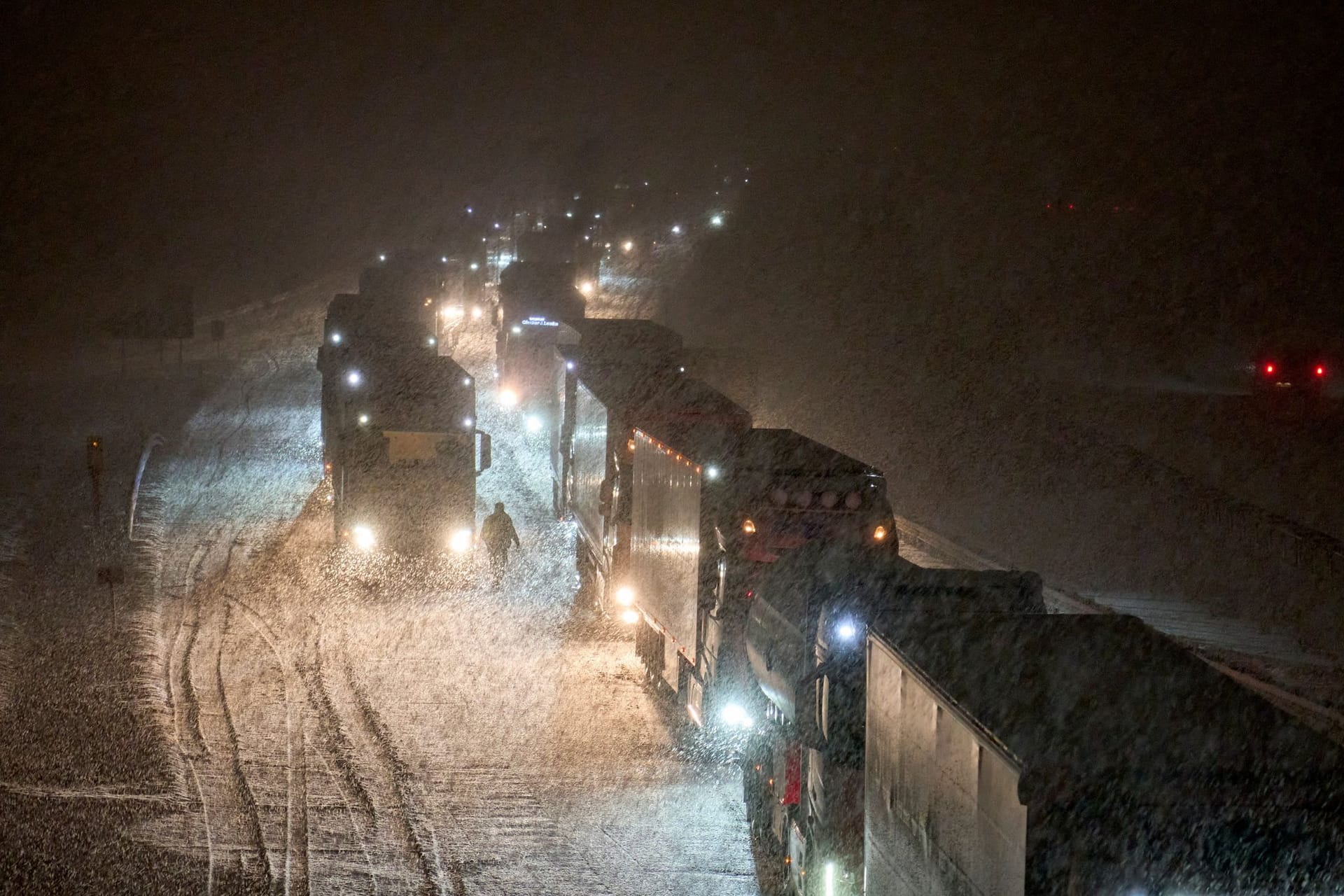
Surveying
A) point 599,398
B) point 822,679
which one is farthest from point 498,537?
point 822,679

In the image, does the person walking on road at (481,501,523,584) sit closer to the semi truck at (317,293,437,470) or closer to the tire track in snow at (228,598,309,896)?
the semi truck at (317,293,437,470)

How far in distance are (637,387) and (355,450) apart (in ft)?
18.0

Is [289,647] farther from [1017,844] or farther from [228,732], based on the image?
[1017,844]

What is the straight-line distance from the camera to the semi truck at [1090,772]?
420 centimetres

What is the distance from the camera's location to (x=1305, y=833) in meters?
4.14

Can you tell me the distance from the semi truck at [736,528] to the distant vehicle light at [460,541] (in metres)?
9.16

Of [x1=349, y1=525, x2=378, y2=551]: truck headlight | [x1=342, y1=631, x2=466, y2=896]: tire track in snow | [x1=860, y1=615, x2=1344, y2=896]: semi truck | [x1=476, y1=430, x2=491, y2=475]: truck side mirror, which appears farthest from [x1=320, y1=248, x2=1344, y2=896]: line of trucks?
[x1=349, y1=525, x2=378, y2=551]: truck headlight

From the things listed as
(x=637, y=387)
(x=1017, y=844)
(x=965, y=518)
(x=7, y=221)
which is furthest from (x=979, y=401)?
(x=7, y=221)

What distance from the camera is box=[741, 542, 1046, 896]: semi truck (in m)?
7.98

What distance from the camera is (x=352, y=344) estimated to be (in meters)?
25.7

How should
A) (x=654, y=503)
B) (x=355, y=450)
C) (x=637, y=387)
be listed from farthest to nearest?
(x=355, y=450), (x=637, y=387), (x=654, y=503)

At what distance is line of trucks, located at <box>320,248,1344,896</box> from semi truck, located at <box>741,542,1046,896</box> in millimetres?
24

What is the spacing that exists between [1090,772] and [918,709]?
1.59 metres

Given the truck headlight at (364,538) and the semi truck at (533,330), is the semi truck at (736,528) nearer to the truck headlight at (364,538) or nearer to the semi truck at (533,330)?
the truck headlight at (364,538)
